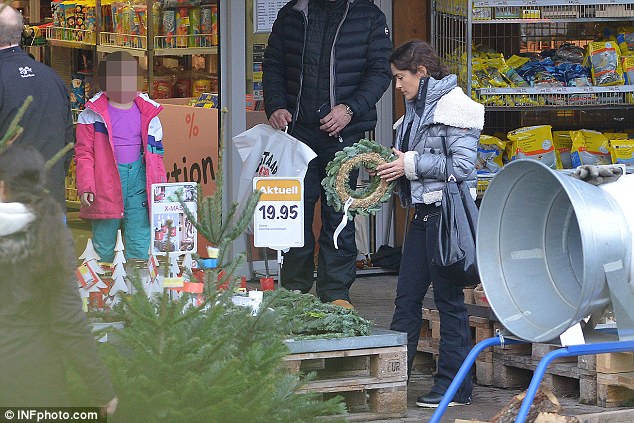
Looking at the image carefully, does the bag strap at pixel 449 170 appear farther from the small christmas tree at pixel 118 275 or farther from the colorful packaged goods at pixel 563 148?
the colorful packaged goods at pixel 563 148

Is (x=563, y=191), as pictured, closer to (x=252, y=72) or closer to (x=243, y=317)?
(x=243, y=317)

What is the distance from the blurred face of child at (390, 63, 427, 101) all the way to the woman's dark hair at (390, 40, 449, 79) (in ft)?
0.06

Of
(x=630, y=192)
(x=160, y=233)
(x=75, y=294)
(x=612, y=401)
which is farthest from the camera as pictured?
(x=160, y=233)

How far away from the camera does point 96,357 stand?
3352 mm

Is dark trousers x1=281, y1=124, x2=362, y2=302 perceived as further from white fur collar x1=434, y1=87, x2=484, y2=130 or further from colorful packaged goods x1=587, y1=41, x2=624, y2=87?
colorful packaged goods x1=587, y1=41, x2=624, y2=87

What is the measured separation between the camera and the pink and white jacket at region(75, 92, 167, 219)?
6566 mm

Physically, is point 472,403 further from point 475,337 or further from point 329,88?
point 329,88

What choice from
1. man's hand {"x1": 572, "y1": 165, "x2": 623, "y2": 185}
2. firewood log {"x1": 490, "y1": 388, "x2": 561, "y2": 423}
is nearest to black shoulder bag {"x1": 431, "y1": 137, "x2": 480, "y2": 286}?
firewood log {"x1": 490, "y1": 388, "x2": 561, "y2": 423}

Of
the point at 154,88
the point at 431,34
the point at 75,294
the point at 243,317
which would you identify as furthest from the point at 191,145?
A: the point at 75,294

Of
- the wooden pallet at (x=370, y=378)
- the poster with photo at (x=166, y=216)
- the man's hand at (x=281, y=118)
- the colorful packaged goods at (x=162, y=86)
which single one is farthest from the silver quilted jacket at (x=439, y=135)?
the colorful packaged goods at (x=162, y=86)

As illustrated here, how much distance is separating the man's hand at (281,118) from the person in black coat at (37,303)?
3852mm

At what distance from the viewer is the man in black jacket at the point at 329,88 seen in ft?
23.4

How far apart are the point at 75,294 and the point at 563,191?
167cm

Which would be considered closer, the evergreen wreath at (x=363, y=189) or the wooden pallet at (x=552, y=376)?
the wooden pallet at (x=552, y=376)
